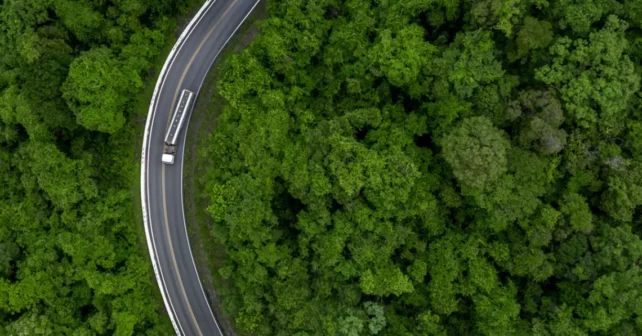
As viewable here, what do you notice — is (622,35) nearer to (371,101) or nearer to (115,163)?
(371,101)

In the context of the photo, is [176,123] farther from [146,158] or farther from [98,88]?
[98,88]

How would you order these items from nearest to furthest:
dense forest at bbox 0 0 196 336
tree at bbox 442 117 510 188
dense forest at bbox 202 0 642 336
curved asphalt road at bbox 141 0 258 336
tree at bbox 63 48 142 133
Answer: tree at bbox 442 117 510 188, dense forest at bbox 202 0 642 336, tree at bbox 63 48 142 133, dense forest at bbox 0 0 196 336, curved asphalt road at bbox 141 0 258 336

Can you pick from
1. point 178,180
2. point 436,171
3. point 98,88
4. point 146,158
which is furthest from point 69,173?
point 436,171

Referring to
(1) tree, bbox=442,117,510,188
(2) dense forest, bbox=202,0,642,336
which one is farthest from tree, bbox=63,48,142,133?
(1) tree, bbox=442,117,510,188

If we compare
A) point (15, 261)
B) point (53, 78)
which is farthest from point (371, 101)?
point (15, 261)

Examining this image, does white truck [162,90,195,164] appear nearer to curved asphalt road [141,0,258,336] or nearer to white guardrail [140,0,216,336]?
curved asphalt road [141,0,258,336]

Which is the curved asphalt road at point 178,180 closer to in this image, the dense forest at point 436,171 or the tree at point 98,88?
the tree at point 98,88
